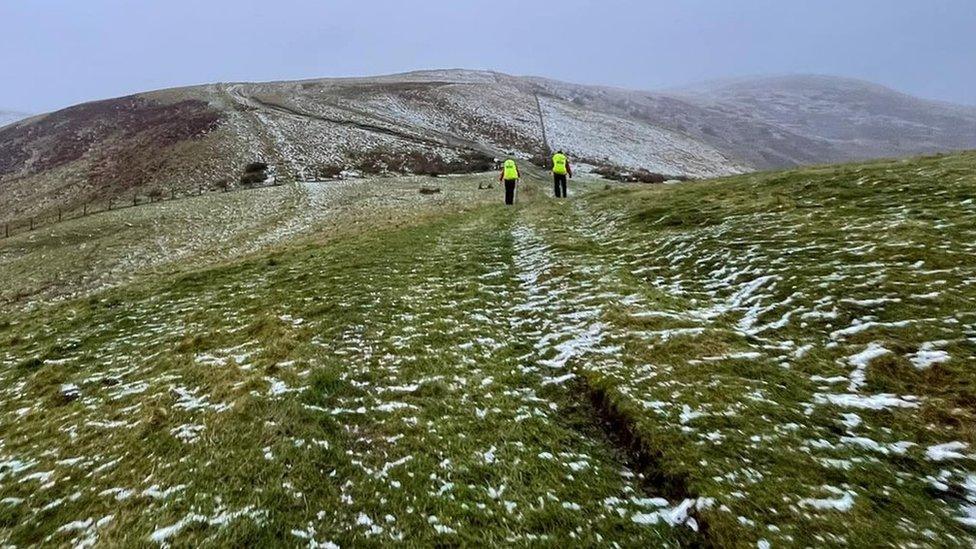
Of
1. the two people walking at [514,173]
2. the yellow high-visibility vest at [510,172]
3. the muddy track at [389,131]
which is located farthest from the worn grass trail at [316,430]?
the muddy track at [389,131]

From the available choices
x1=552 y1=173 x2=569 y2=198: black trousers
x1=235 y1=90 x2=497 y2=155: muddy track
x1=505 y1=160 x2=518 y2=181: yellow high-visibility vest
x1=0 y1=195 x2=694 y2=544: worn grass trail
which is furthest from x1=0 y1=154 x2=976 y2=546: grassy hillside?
x1=235 y1=90 x2=497 y2=155: muddy track

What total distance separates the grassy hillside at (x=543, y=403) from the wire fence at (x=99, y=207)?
30.2 meters

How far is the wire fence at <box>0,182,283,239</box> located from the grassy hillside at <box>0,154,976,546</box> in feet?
99.0

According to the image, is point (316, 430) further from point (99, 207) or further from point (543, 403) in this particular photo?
point (99, 207)

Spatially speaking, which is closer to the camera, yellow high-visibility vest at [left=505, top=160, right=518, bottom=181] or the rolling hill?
yellow high-visibility vest at [left=505, top=160, right=518, bottom=181]

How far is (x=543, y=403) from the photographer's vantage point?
861cm

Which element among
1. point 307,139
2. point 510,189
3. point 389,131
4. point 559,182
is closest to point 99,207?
point 307,139

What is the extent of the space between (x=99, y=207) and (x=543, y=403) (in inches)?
1959

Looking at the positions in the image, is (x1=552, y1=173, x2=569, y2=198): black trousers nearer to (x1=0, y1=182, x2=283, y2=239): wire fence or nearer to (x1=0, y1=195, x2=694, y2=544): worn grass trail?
(x1=0, y1=195, x2=694, y2=544): worn grass trail

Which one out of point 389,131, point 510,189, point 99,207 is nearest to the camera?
point 510,189

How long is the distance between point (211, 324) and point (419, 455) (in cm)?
899

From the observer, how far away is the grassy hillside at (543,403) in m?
5.93

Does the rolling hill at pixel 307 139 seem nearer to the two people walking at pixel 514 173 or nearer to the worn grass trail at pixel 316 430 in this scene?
the two people walking at pixel 514 173

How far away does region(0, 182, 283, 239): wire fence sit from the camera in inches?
1528
